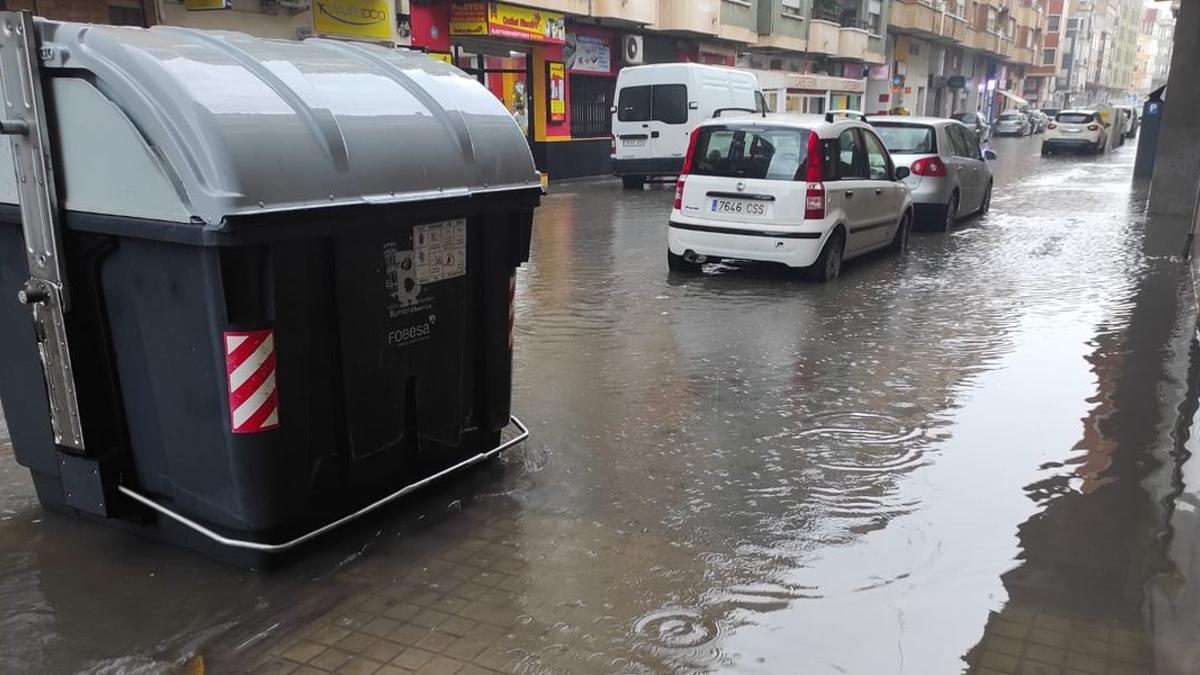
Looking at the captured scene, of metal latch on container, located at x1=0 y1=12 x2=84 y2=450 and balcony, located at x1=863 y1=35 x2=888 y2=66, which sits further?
balcony, located at x1=863 y1=35 x2=888 y2=66

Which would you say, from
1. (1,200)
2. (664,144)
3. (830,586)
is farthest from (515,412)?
(664,144)

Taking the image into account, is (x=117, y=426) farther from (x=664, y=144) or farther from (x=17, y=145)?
(x=664, y=144)

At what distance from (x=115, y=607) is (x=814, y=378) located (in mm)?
4498

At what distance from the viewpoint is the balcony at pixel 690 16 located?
26969 mm

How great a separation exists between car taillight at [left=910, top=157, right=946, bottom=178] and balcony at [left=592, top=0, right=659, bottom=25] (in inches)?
482

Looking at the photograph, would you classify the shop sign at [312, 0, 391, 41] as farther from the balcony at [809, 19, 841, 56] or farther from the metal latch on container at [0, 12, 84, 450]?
the balcony at [809, 19, 841, 56]

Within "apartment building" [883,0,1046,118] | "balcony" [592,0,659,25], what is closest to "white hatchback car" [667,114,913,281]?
"balcony" [592,0,659,25]

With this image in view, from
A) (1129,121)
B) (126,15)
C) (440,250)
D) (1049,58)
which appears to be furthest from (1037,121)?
(440,250)

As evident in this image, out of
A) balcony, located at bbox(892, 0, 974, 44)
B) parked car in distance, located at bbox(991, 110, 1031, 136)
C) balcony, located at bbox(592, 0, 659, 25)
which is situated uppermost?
balcony, located at bbox(892, 0, 974, 44)

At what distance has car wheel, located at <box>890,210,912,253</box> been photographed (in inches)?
470

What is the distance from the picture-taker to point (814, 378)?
656 centimetres

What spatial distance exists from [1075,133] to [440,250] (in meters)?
35.9

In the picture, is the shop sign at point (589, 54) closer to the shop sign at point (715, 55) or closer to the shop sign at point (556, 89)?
the shop sign at point (556, 89)

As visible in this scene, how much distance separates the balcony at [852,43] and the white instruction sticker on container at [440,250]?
129 feet
